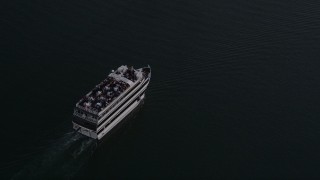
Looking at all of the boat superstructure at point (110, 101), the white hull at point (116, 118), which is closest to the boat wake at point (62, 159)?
the white hull at point (116, 118)

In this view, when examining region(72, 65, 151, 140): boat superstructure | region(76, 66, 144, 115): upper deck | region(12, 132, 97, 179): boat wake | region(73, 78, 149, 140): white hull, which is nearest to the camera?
region(12, 132, 97, 179): boat wake

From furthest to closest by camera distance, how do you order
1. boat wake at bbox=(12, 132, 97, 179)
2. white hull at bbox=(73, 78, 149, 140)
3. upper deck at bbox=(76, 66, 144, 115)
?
white hull at bbox=(73, 78, 149, 140) → upper deck at bbox=(76, 66, 144, 115) → boat wake at bbox=(12, 132, 97, 179)

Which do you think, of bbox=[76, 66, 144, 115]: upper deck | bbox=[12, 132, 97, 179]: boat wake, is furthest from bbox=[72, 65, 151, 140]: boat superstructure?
bbox=[12, 132, 97, 179]: boat wake

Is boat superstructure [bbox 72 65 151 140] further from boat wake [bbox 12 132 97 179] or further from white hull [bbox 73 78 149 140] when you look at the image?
boat wake [bbox 12 132 97 179]

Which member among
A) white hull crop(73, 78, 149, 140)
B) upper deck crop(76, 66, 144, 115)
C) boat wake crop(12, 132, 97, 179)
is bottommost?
boat wake crop(12, 132, 97, 179)

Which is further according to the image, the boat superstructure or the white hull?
the white hull

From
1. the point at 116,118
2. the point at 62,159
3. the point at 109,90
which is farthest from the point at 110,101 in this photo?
the point at 62,159
